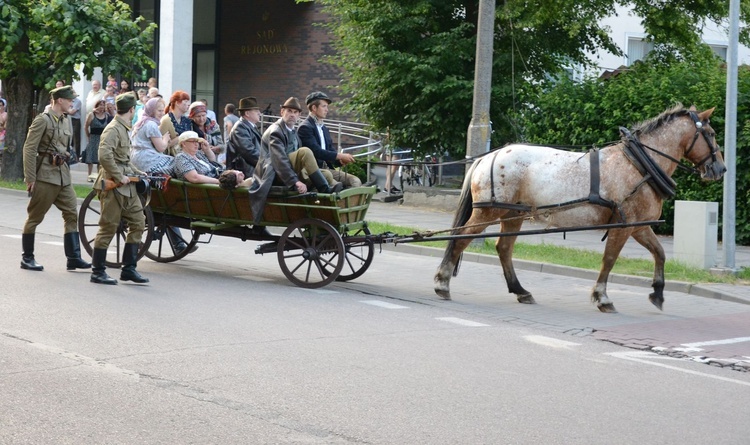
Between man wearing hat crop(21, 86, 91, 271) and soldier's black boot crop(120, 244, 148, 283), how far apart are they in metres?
0.99

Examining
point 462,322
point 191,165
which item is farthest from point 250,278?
point 462,322

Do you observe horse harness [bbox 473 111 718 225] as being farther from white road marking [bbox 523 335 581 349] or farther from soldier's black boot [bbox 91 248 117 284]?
soldier's black boot [bbox 91 248 117 284]

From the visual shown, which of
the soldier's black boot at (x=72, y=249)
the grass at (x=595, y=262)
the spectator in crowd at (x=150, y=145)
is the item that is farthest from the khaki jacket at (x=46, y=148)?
the grass at (x=595, y=262)

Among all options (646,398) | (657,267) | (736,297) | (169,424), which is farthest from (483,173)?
(169,424)

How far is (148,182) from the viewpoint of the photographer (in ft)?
37.7

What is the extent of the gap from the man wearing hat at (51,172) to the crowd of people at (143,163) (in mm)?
10

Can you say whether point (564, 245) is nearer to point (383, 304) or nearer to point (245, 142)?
point (245, 142)

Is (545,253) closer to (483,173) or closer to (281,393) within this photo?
(483,173)

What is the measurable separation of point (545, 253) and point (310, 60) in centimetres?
1659

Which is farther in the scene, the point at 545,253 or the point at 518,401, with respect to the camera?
the point at 545,253

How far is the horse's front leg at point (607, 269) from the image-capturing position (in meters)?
10.8

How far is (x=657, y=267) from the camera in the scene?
36.1 feet

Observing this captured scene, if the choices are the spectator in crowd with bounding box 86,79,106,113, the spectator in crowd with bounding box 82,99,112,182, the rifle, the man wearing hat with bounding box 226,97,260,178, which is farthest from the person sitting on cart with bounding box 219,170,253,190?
the spectator in crowd with bounding box 86,79,106,113

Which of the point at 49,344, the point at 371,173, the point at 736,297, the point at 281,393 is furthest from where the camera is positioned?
the point at 371,173
